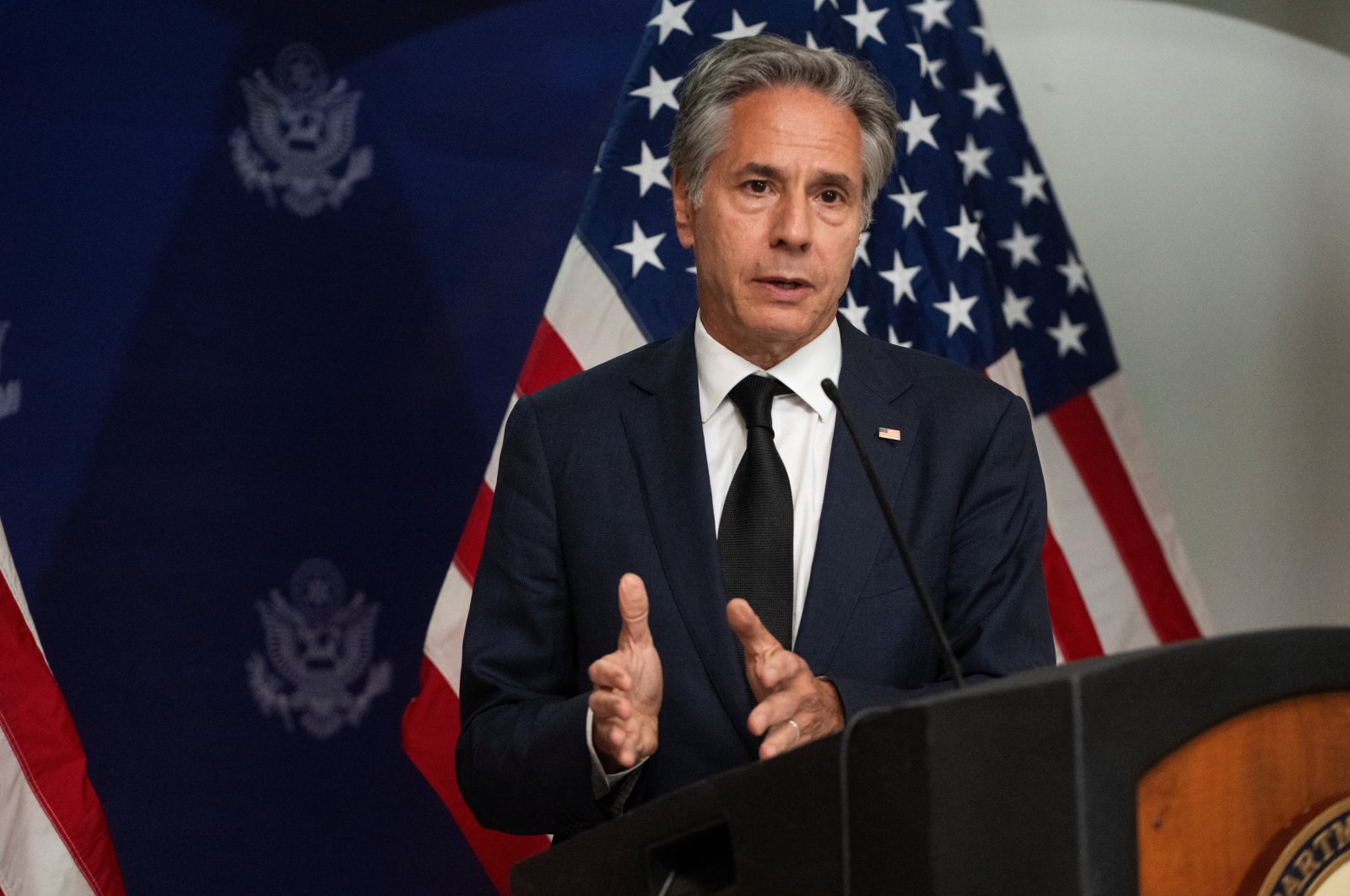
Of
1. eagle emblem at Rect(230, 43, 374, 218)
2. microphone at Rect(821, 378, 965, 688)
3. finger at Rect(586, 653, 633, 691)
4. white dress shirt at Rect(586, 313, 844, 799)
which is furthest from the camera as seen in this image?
eagle emblem at Rect(230, 43, 374, 218)

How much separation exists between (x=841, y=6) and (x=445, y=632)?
1.42 m

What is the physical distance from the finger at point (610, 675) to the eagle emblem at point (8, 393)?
5.66ft

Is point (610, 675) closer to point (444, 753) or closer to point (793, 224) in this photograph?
point (793, 224)

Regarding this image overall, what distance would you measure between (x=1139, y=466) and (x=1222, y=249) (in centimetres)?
68

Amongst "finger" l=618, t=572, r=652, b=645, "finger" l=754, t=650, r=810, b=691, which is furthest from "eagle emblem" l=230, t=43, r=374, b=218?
"finger" l=754, t=650, r=810, b=691

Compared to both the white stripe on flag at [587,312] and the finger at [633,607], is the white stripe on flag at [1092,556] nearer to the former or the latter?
the white stripe on flag at [587,312]

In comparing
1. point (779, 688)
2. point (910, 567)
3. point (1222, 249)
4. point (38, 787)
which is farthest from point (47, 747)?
point (1222, 249)

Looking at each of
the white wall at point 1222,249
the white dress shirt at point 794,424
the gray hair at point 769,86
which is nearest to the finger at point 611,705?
the white dress shirt at point 794,424

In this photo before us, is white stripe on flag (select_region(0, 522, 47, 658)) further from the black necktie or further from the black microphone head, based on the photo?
the black microphone head

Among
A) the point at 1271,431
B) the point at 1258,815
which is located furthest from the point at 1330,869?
the point at 1271,431

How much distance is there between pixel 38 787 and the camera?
192 cm

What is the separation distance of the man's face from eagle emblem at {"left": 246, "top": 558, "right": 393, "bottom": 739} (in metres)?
1.34

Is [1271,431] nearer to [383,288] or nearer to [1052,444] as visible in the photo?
[1052,444]

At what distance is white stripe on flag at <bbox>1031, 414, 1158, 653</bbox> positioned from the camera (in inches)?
109
